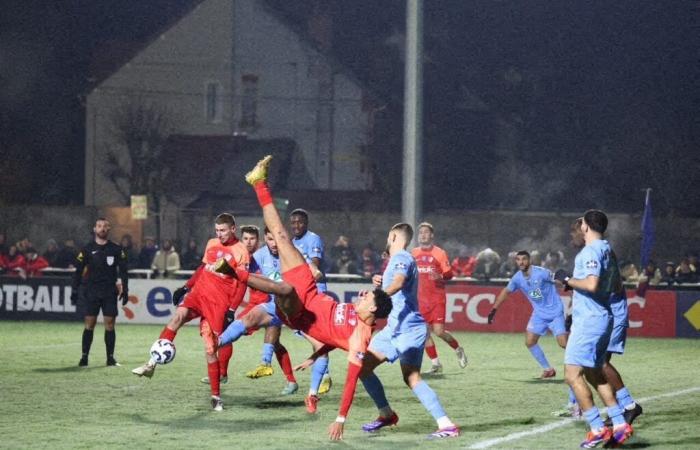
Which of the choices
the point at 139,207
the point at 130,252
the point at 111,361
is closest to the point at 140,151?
the point at 139,207

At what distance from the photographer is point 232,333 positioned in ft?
48.9

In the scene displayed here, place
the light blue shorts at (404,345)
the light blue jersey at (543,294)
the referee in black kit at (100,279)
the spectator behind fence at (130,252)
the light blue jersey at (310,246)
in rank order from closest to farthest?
1. the light blue shorts at (404,345)
2. the light blue jersey at (310,246)
3. the light blue jersey at (543,294)
4. the referee in black kit at (100,279)
5. the spectator behind fence at (130,252)

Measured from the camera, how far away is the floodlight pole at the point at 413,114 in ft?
75.6

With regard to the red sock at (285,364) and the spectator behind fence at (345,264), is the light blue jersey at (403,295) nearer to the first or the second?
the red sock at (285,364)

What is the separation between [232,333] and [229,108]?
1725 inches

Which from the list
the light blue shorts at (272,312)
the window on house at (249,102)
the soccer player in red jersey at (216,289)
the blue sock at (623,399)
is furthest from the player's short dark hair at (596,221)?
the window on house at (249,102)

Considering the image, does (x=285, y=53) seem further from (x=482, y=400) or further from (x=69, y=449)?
(x=69, y=449)

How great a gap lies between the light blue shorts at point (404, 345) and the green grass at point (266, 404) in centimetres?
75

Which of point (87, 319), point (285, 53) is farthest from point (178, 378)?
point (285, 53)

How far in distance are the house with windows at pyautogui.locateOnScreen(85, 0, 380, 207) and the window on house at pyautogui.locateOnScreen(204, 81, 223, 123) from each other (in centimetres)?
5

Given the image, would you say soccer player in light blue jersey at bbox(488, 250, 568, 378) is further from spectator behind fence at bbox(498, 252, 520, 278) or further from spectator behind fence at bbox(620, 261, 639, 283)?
spectator behind fence at bbox(498, 252, 520, 278)

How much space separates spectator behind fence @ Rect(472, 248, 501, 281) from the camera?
1209 inches

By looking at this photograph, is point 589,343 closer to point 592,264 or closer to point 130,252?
point 592,264

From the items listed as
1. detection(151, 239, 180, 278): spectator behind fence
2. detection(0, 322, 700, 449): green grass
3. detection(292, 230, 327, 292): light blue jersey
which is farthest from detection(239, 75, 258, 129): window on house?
detection(292, 230, 327, 292): light blue jersey
